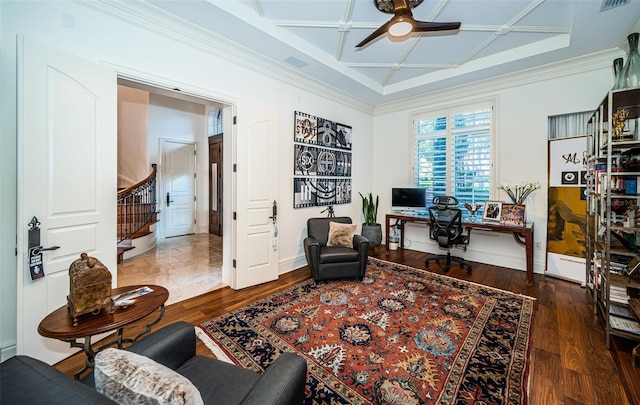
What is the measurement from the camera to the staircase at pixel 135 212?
4644 millimetres

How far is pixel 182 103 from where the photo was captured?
6375 millimetres

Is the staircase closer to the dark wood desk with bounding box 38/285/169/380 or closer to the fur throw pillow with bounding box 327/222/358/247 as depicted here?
the dark wood desk with bounding box 38/285/169/380

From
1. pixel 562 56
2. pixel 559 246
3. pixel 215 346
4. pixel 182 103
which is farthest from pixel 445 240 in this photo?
pixel 182 103

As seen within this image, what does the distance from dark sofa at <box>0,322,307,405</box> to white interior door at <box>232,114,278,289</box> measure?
6.16 ft

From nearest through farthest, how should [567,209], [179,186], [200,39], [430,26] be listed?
1. [430,26]
2. [200,39]
3. [567,209]
4. [179,186]

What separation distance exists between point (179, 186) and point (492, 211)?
23.1ft

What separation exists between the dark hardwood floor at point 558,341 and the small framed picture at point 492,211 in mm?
845

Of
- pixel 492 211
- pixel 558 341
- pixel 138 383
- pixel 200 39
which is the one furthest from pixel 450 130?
pixel 138 383

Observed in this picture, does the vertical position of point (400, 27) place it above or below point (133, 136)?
above

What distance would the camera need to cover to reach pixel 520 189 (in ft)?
12.7

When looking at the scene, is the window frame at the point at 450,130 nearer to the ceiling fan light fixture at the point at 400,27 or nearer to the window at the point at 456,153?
the window at the point at 456,153

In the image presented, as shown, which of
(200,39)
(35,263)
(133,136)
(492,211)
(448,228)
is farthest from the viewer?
(133,136)

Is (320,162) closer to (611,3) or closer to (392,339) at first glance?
(392,339)

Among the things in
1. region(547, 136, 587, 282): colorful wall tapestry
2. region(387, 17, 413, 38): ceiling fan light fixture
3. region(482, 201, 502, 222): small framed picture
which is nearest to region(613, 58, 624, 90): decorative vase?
region(547, 136, 587, 282): colorful wall tapestry
